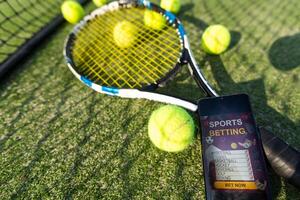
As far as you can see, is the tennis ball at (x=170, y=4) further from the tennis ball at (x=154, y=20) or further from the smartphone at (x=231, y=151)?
the smartphone at (x=231, y=151)

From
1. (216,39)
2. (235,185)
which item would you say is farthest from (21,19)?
(235,185)

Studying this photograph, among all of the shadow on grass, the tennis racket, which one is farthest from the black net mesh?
the shadow on grass

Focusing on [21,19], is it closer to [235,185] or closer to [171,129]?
[171,129]

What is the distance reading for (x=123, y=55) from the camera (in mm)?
2680

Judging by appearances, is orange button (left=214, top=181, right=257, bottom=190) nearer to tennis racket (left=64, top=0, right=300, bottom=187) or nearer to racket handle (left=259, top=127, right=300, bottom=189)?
racket handle (left=259, top=127, right=300, bottom=189)

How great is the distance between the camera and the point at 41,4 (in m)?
3.59

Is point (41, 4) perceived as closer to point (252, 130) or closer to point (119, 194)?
point (119, 194)

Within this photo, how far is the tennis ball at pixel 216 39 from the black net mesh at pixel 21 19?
191cm

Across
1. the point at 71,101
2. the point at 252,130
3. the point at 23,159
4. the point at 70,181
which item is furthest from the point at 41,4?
the point at 252,130

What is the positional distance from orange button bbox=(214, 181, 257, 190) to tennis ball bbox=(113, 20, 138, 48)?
5.09 ft

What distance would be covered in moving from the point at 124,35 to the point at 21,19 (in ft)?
5.01

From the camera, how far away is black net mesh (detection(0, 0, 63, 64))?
306 cm

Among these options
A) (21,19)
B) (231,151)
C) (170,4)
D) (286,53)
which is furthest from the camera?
(21,19)

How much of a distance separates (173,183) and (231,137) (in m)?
0.48
